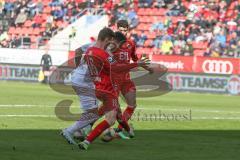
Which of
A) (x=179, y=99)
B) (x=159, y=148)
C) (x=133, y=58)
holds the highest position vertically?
(x=133, y=58)

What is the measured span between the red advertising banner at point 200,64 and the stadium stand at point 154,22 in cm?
107

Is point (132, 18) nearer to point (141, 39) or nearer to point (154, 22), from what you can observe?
point (154, 22)

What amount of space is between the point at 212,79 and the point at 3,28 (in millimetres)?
17988

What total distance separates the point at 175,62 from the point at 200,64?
142cm

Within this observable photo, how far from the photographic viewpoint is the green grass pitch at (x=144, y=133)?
12.8 m

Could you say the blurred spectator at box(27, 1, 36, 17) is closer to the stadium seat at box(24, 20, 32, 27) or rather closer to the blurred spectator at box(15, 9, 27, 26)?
the blurred spectator at box(15, 9, 27, 26)

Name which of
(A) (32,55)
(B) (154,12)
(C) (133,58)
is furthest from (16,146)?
(B) (154,12)

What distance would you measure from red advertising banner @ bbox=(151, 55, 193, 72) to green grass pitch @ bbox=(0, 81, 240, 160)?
925 centimetres

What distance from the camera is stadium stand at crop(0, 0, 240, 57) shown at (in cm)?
4144

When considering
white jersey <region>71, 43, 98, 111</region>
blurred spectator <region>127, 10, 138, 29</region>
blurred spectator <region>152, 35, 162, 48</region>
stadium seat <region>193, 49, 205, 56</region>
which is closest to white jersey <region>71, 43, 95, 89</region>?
white jersey <region>71, 43, 98, 111</region>

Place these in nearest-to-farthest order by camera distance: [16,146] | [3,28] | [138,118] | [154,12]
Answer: [16,146], [138,118], [154,12], [3,28]

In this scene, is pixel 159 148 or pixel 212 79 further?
pixel 212 79

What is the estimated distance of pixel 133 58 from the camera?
55.1ft

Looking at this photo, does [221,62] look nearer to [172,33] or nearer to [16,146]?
[172,33]
